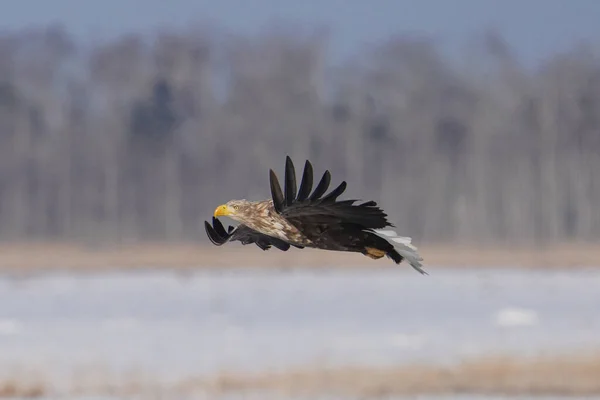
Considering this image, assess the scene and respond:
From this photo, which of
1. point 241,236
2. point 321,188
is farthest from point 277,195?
point 241,236

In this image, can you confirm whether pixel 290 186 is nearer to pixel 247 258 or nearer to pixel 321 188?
pixel 321 188

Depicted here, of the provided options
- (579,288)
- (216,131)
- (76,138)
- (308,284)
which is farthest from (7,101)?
(579,288)

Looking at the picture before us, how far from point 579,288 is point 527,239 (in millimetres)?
23835

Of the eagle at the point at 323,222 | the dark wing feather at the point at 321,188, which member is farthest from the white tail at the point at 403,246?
the dark wing feather at the point at 321,188

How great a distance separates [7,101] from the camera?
57.7 meters

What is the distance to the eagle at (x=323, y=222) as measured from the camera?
685 centimetres

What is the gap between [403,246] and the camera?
281 inches

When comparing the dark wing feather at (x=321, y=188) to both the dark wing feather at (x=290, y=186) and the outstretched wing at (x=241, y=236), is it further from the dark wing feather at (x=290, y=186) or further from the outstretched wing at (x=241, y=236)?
the outstretched wing at (x=241, y=236)

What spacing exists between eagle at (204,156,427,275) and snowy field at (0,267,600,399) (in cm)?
1205

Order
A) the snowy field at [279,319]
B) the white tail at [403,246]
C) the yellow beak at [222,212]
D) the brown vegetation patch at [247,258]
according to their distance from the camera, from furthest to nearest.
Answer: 1. the brown vegetation patch at [247,258]
2. the snowy field at [279,319]
3. the yellow beak at [222,212]
4. the white tail at [403,246]

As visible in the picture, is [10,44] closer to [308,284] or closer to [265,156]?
[265,156]

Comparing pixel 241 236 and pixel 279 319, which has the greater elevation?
pixel 279 319

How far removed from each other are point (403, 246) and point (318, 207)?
0.51m

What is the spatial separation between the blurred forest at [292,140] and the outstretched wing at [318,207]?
41.8 meters
